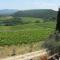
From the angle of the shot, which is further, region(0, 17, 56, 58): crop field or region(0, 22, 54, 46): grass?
region(0, 22, 54, 46): grass

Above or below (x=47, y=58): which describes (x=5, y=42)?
below

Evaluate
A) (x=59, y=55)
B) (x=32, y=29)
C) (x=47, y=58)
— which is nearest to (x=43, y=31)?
(x=32, y=29)

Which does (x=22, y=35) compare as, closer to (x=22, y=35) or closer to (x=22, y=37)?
(x=22, y=35)

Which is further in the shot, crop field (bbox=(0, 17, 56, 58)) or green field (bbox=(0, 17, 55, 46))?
green field (bbox=(0, 17, 55, 46))

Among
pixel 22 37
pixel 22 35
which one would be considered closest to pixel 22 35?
pixel 22 35

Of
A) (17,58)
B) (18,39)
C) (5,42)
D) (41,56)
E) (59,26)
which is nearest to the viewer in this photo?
(17,58)

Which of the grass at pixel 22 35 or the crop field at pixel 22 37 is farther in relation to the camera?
the grass at pixel 22 35

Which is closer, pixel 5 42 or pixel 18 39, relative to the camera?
pixel 5 42

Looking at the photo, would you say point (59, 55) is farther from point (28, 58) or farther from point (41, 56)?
point (28, 58)

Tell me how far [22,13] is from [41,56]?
32918 millimetres

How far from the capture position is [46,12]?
4038 cm

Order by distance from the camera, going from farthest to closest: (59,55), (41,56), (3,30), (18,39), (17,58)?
(3,30) < (18,39) < (59,55) < (41,56) < (17,58)

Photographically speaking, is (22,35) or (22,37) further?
(22,35)

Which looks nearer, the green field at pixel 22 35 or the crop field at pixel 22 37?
the crop field at pixel 22 37
